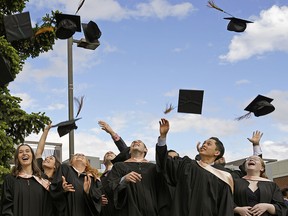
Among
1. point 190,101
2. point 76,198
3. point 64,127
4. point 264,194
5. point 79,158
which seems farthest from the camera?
point 64,127

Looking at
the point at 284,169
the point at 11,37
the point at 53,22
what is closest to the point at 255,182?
the point at 11,37

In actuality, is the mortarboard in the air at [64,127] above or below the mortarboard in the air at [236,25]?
below

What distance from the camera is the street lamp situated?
11.6 metres

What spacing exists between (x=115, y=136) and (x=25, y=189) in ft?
6.39

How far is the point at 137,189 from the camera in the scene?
7.97 metres

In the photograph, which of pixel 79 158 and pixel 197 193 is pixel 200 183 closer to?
pixel 197 193

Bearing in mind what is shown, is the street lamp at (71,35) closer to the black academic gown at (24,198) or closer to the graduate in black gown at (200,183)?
the black academic gown at (24,198)

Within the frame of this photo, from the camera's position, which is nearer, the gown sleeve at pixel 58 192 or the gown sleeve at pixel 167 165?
the gown sleeve at pixel 167 165

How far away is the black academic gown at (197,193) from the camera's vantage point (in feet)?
23.1

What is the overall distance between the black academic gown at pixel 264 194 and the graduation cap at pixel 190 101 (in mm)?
2581

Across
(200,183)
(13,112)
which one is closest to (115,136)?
(200,183)

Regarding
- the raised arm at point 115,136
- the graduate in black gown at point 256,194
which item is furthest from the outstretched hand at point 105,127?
the graduate in black gown at point 256,194

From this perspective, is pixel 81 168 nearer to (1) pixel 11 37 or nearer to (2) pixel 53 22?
(1) pixel 11 37

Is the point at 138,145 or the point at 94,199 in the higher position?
the point at 138,145
